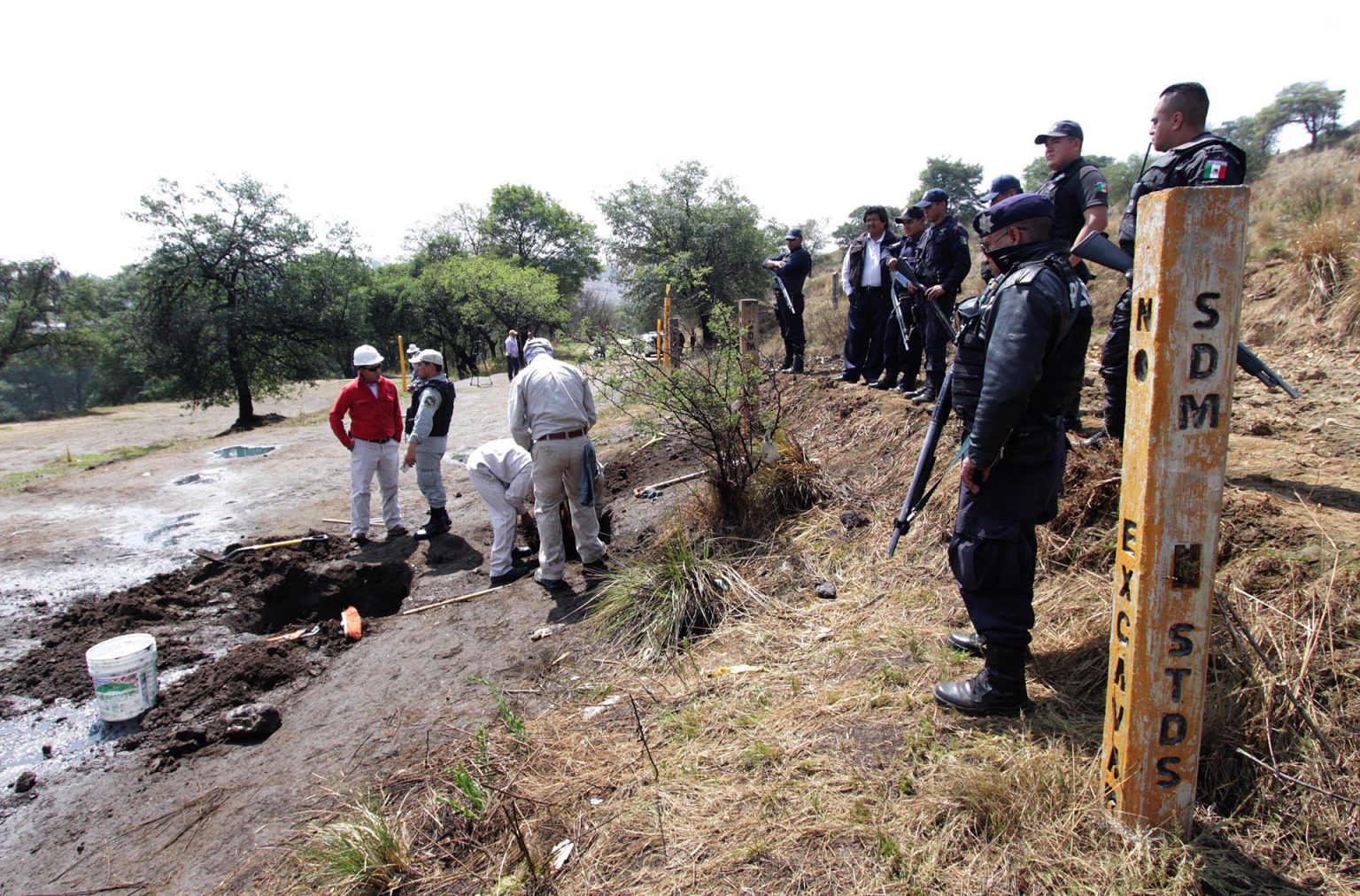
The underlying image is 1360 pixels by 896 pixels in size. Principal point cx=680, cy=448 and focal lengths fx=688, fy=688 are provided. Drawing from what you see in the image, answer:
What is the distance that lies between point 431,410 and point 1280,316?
25.5 ft

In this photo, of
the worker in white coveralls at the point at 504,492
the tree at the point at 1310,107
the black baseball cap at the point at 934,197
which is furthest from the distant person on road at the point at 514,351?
the tree at the point at 1310,107

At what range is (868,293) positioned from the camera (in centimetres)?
738

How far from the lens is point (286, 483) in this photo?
32.4ft

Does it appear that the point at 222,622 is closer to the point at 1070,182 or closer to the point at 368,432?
the point at 368,432

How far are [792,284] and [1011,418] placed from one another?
6.41 metres

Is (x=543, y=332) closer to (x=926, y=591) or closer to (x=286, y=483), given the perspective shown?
(x=286, y=483)

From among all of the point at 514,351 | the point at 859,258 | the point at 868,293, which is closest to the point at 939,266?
the point at 868,293

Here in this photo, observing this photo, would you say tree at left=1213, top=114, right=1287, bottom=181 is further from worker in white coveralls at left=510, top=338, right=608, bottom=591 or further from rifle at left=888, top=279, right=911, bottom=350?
worker in white coveralls at left=510, top=338, right=608, bottom=591

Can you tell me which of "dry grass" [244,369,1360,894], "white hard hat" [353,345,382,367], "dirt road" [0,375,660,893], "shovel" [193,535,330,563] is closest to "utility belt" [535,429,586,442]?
"dirt road" [0,375,660,893]

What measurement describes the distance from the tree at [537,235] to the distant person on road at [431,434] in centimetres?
4847

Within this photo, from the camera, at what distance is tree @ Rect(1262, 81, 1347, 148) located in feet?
78.4

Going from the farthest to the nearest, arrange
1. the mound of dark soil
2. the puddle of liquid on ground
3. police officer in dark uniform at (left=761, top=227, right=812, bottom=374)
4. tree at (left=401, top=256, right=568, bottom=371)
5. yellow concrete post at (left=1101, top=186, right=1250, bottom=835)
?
tree at (left=401, top=256, right=568, bottom=371)
the puddle of liquid on ground
police officer in dark uniform at (left=761, top=227, right=812, bottom=374)
the mound of dark soil
yellow concrete post at (left=1101, top=186, right=1250, bottom=835)

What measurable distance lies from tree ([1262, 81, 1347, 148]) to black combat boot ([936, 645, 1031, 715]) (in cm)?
3038

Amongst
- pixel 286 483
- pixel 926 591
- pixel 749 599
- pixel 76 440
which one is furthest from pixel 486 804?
pixel 76 440
